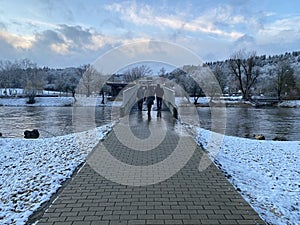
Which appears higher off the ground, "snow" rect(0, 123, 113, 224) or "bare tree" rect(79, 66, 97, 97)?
"bare tree" rect(79, 66, 97, 97)

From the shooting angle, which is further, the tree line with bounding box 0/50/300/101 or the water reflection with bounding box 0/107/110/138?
the tree line with bounding box 0/50/300/101

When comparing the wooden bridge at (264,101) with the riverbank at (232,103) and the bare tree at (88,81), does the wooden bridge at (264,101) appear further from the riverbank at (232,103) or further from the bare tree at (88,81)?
the bare tree at (88,81)

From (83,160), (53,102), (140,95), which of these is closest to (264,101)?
(140,95)

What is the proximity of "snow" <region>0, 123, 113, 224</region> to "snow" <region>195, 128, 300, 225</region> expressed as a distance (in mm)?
3549

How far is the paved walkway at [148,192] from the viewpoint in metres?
3.89

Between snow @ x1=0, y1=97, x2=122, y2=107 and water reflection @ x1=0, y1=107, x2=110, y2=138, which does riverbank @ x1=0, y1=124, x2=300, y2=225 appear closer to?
water reflection @ x1=0, y1=107, x2=110, y2=138

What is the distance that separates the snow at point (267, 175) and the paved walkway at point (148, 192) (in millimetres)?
347

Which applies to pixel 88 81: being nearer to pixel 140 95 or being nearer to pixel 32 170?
pixel 140 95

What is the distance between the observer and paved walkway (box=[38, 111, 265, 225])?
3893 millimetres

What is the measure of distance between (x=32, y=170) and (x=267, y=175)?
5.55 metres

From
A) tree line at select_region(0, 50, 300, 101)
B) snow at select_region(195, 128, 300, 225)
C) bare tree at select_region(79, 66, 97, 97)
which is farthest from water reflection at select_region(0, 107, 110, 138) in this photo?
bare tree at select_region(79, 66, 97, 97)

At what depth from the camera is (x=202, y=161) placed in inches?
267

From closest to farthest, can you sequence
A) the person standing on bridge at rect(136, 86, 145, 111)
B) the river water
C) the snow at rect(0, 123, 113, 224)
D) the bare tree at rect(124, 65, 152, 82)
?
the snow at rect(0, 123, 113, 224)
the river water
the person standing on bridge at rect(136, 86, 145, 111)
the bare tree at rect(124, 65, 152, 82)

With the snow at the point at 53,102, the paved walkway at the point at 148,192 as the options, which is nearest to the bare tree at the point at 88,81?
the snow at the point at 53,102
